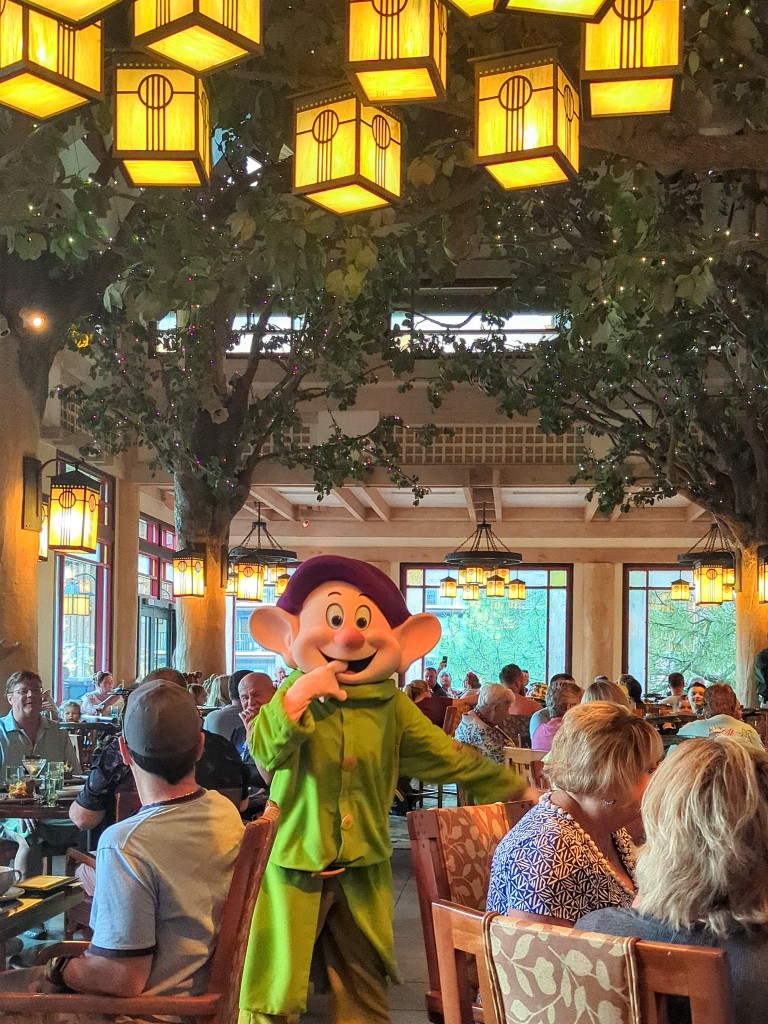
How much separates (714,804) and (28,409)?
4.63m

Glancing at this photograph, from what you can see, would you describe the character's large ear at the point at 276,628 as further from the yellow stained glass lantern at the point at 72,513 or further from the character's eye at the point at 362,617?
the yellow stained glass lantern at the point at 72,513

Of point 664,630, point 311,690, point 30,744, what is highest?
point 311,690

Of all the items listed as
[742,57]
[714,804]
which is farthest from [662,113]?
[714,804]

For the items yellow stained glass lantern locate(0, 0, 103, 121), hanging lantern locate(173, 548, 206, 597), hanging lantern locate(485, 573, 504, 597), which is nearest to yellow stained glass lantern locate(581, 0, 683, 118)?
yellow stained glass lantern locate(0, 0, 103, 121)

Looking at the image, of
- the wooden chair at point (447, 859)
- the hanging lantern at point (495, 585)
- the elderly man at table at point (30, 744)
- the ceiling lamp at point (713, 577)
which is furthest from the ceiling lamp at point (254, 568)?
the wooden chair at point (447, 859)

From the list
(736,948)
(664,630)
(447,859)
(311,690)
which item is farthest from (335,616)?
(664,630)

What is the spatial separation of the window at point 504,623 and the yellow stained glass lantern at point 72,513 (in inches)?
627

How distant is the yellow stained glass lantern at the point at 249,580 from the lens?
13.0 metres

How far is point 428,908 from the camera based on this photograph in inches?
120

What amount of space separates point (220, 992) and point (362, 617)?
56.5 inches

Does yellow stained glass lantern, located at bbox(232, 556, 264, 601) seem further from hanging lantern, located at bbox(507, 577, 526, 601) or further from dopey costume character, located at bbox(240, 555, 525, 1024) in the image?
dopey costume character, located at bbox(240, 555, 525, 1024)

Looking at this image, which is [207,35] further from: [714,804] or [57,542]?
[57,542]

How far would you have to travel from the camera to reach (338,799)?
3275mm

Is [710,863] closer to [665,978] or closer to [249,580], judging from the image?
[665,978]
